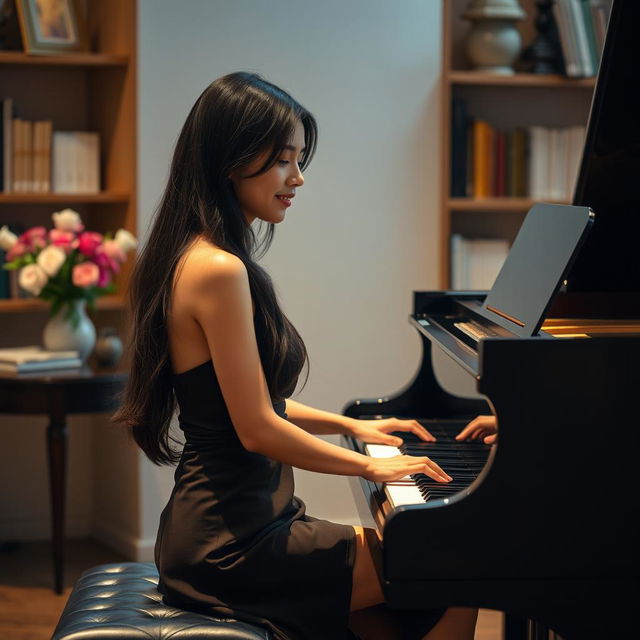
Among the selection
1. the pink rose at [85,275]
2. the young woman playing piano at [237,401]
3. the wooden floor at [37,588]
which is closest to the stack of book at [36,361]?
the pink rose at [85,275]

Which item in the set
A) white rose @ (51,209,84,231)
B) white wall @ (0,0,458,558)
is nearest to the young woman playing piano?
white rose @ (51,209,84,231)

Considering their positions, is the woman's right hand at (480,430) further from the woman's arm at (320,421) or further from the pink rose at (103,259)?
the pink rose at (103,259)

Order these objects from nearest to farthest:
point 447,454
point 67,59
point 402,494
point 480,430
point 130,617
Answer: point 402,494 → point 130,617 → point 447,454 → point 480,430 → point 67,59

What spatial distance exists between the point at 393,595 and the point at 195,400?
0.53 metres

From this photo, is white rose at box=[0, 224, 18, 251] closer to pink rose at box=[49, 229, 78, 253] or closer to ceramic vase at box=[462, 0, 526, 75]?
pink rose at box=[49, 229, 78, 253]

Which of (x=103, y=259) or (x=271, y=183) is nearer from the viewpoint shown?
(x=271, y=183)

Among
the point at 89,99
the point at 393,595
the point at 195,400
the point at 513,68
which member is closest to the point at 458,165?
the point at 513,68

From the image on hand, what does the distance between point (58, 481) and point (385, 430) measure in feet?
5.54

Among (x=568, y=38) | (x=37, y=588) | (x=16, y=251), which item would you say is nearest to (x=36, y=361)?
(x=16, y=251)

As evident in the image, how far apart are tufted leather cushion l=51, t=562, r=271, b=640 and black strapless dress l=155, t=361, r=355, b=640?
0.05 m

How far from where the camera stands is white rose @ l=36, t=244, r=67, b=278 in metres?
3.70

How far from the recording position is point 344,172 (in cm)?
411

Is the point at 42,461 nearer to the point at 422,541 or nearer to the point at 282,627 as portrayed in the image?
the point at 282,627

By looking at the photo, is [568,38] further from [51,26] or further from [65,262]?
[65,262]
